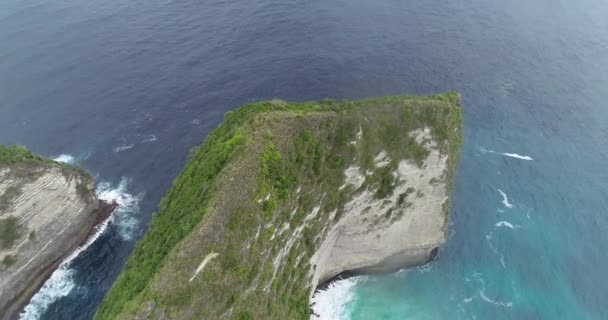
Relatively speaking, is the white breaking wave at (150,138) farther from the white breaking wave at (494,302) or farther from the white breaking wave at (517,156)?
the white breaking wave at (517,156)

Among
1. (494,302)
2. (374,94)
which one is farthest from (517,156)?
(494,302)

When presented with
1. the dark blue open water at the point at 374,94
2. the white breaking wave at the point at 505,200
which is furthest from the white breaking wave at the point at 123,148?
the white breaking wave at the point at 505,200

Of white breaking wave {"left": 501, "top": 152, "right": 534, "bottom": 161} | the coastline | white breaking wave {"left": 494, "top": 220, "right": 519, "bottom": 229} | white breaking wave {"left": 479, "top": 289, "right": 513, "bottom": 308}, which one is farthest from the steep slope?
white breaking wave {"left": 501, "top": 152, "right": 534, "bottom": 161}

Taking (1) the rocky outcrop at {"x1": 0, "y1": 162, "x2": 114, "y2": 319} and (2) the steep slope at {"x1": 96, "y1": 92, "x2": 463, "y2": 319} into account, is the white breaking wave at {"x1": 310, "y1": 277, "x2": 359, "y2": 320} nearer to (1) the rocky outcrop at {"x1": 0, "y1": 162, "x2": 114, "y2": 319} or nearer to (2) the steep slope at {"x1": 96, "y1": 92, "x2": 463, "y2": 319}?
(2) the steep slope at {"x1": 96, "y1": 92, "x2": 463, "y2": 319}

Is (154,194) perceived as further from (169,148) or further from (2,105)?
(2,105)

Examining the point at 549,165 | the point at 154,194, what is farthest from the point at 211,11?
the point at 549,165
